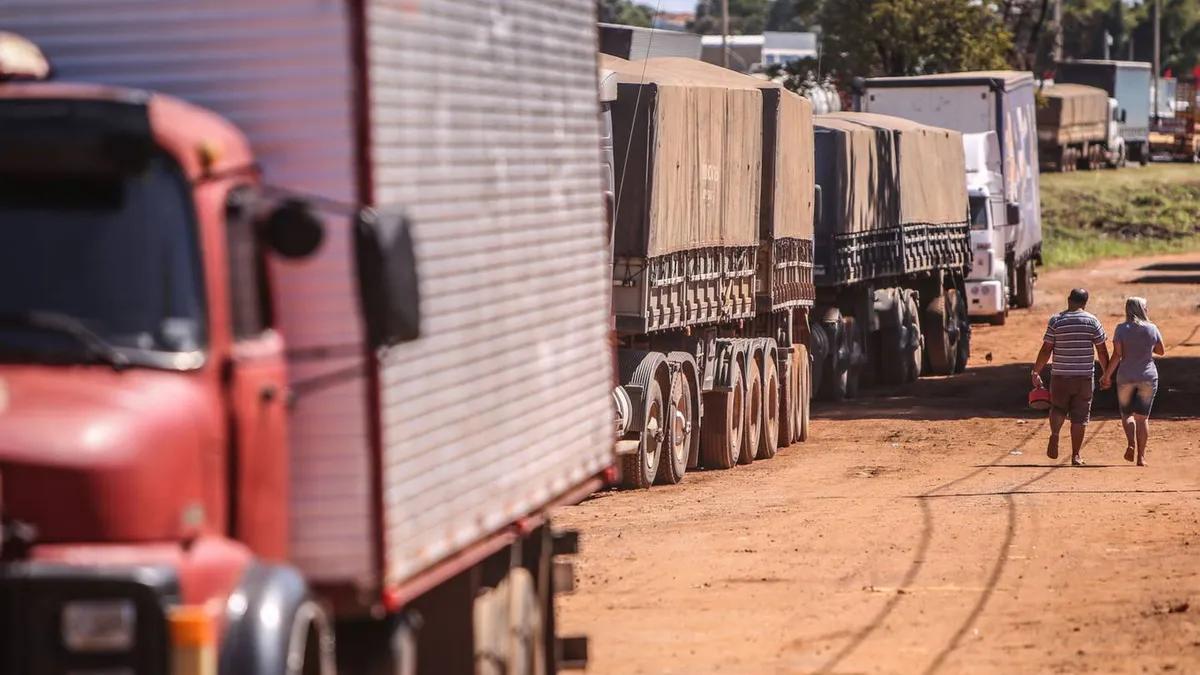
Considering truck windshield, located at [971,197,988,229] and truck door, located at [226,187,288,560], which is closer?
truck door, located at [226,187,288,560]

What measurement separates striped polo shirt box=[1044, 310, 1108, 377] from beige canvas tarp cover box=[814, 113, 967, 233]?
7.98 metres

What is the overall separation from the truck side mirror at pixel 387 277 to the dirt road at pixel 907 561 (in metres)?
4.94

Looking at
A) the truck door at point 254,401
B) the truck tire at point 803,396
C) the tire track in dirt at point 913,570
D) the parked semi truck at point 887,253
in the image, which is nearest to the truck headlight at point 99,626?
the truck door at point 254,401

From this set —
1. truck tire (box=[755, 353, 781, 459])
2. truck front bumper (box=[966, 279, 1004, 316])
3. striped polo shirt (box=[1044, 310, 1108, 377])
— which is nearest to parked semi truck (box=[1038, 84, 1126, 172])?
truck front bumper (box=[966, 279, 1004, 316])

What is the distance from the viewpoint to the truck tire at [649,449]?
Answer: 63.7ft

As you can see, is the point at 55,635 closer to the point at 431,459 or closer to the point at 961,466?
the point at 431,459

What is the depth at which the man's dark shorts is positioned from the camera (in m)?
20.5

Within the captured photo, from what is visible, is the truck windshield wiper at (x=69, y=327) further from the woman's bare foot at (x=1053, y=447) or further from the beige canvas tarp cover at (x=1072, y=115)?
the beige canvas tarp cover at (x=1072, y=115)

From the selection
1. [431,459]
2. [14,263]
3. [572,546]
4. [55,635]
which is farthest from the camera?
[572,546]

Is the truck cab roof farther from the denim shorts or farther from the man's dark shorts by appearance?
the denim shorts

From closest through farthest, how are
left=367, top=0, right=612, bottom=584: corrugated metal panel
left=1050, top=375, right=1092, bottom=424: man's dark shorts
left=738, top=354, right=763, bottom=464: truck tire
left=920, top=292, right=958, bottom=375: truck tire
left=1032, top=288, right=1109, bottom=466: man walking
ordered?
left=367, top=0, right=612, bottom=584: corrugated metal panel, left=1032, top=288, right=1109, bottom=466: man walking, left=1050, top=375, right=1092, bottom=424: man's dark shorts, left=738, top=354, right=763, bottom=464: truck tire, left=920, top=292, right=958, bottom=375: truck tire

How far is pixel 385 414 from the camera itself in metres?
6.97

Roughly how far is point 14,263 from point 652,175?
1278 centimetres

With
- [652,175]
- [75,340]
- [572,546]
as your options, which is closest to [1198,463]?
[652,175]
